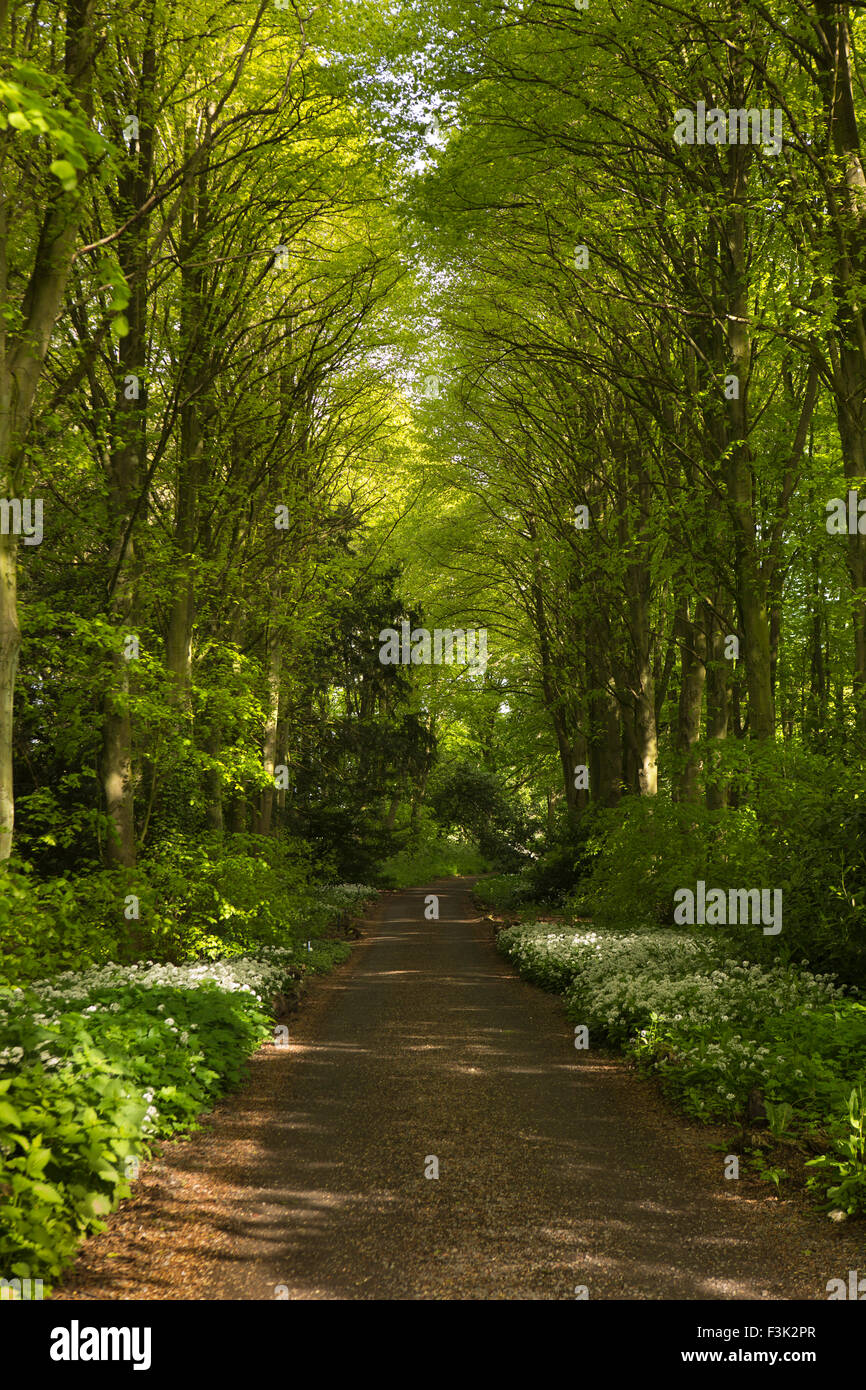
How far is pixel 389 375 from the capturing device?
1855 centimetres

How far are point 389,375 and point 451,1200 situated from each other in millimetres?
16551

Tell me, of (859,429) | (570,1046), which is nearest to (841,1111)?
(570,1046)

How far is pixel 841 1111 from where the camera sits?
5.41 meters

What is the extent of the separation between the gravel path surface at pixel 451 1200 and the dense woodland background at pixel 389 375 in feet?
7.15

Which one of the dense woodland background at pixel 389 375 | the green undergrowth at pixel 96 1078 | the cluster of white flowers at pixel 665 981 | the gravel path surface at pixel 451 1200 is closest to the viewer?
the green undergrowth at pixel 96 1078

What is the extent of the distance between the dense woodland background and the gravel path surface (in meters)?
2.18

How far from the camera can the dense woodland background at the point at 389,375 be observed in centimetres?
834

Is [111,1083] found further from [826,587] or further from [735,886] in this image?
[826,587]

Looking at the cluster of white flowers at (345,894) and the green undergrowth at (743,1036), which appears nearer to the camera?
the green undergrowth at (743,1036)

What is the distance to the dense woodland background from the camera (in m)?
8.34

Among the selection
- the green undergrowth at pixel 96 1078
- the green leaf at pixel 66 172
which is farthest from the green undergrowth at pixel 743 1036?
the green leaf at pixel 66 172

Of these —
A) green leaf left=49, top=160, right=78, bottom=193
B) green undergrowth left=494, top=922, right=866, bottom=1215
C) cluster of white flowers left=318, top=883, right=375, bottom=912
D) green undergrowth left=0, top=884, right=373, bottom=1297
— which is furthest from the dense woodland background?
cluster of white flowers left=318, top=883, right=375, bottom=912

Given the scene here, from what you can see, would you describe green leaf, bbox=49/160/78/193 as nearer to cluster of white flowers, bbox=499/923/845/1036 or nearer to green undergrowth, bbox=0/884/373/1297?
green undergrowth, bbox=0/884/373/1297

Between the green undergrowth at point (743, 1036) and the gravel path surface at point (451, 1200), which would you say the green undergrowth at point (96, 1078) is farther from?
the green undergrowth at point (743, 1036)
